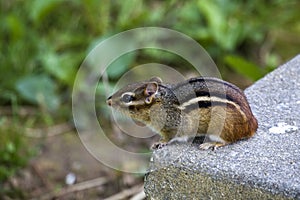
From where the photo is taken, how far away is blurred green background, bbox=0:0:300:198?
448cm

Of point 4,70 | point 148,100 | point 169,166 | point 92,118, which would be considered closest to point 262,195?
point 169,166

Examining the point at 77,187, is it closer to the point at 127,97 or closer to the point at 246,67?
the point at 246,67

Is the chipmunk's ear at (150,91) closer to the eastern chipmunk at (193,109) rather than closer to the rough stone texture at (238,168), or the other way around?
the eastern chipmunk at (193,109)

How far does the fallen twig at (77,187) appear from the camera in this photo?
384 centimetres

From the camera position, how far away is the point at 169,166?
91.0 inches

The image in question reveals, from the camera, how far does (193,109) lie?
245 cm

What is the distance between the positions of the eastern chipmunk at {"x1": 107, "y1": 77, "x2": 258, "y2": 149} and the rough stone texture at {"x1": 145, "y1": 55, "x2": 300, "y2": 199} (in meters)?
0.06

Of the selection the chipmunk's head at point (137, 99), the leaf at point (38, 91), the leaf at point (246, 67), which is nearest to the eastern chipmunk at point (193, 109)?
the chipmunk's head at point (137, 99)

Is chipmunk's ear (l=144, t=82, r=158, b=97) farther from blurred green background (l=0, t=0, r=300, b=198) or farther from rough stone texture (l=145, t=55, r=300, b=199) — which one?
blurred green background (l=0, t=0, r=300, b=198)

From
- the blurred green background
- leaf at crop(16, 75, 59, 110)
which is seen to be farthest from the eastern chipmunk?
leaf at crop(16, 75, 59, 110)

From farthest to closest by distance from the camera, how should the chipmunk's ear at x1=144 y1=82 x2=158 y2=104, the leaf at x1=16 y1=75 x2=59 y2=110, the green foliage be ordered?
the leaf at x1=16 y1=75 x2=59 y2=110
the green foliage
the chipmunk's ear at x1=144 y1=82 x2=158 y2=104

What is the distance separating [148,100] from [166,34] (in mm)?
2454

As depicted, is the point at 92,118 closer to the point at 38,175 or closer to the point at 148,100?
the point at 38,175

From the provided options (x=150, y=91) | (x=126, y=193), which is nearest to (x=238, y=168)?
(x=150, y=91)
